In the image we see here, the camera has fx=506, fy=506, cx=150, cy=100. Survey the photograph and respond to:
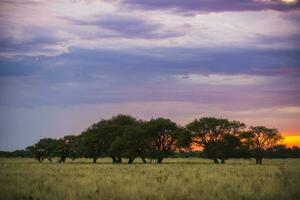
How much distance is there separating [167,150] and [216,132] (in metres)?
8.43

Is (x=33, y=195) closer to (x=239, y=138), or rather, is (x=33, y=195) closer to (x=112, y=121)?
(x=239, y=138)

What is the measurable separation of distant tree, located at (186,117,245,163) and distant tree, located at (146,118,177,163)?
115 inches

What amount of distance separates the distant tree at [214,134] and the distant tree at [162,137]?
9.59 ft

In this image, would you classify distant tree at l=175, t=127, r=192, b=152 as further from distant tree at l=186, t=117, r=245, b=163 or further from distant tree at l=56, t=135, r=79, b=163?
distant tree at l=56, t=135, r=79, b=163

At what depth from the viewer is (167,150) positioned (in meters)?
81.1

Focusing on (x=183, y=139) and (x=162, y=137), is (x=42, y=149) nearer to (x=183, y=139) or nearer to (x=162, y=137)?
(x=162, y=137)

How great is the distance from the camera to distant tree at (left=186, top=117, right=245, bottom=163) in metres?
80.4

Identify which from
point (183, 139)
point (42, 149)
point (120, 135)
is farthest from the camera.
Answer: point (42, 149)

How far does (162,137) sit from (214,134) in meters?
8.39

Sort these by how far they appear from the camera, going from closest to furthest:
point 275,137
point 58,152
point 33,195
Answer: point 33,195 < point 275,137 < point 58,152

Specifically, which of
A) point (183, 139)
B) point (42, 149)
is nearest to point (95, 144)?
point (183, 139)

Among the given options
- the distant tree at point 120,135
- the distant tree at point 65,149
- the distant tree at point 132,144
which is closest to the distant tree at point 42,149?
the distant tree at point 65,149

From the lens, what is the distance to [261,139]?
8825 cm

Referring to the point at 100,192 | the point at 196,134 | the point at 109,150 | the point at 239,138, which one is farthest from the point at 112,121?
the point at 100,192
